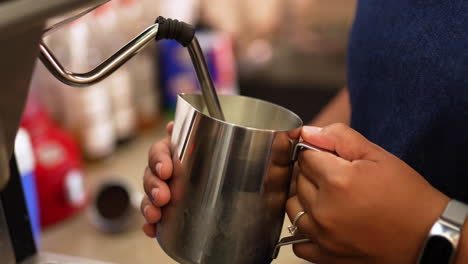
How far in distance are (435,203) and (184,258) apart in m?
0.19

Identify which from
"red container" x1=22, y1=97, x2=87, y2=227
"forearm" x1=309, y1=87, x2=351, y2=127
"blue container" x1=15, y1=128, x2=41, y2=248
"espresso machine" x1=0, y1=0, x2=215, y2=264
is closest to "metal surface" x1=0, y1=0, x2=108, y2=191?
"espresso machine" x1=0, y1=0, x2=215, y2=264

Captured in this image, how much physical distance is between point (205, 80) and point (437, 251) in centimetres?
21

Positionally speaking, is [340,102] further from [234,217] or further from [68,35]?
[68,35]

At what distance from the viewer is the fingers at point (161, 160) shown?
0.42m

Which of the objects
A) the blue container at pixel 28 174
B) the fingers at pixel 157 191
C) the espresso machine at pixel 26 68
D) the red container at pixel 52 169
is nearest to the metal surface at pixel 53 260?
the espresso machine at pixel 26 68

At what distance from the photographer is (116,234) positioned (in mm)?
1136

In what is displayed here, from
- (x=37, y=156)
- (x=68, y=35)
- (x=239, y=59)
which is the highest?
(x=68, y=35)

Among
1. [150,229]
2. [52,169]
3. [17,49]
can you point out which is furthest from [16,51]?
[52,169]

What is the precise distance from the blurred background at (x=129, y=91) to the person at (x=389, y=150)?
Result: 147 millimetres

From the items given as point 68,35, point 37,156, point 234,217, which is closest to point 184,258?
point 234,217

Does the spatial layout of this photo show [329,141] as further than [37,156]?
No

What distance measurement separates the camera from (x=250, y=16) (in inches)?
80.0

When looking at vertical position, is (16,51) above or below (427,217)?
above

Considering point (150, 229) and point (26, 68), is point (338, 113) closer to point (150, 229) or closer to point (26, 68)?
point (150, 229)
